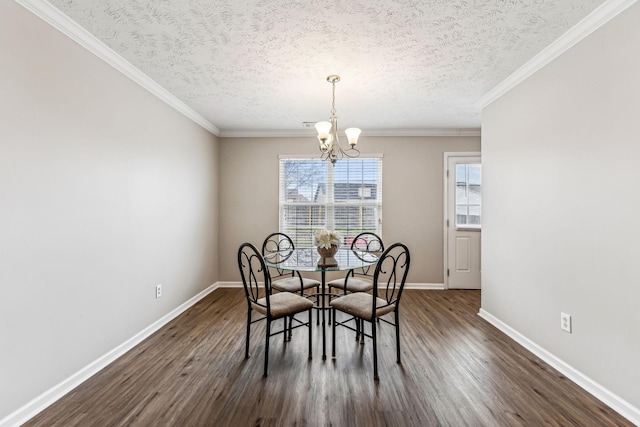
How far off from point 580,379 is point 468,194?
2884mm

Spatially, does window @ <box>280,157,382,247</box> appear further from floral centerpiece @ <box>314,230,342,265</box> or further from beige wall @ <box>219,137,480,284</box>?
floral centerpiece @ <box>314,230,342,265</box>

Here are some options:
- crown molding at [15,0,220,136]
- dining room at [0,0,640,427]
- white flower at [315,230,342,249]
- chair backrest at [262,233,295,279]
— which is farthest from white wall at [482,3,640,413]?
crown molding at [15,0,220,136]

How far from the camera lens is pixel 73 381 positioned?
202cm

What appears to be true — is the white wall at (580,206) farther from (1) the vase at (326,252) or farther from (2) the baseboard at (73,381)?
(2) the baseboard at (73,381)

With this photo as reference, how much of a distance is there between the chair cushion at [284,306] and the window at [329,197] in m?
2.19

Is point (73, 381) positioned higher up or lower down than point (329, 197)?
lower down

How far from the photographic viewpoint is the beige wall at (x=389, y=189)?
4547 millimetres

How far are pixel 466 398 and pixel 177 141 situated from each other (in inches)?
143

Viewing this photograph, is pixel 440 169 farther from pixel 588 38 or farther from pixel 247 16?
pixel 247 16

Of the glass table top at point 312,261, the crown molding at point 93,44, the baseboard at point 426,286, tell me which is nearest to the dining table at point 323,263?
the glass table top at point 312,261

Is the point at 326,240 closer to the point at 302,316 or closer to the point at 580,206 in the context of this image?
the point at 302,316

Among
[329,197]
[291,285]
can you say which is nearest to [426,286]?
[329,197]

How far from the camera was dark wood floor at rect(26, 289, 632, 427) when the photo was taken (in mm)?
1730

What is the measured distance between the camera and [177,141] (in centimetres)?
342
